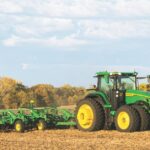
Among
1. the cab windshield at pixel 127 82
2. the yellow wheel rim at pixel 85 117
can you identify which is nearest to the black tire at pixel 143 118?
the cab windshield at pixel 127 82

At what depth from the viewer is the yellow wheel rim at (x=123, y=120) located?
684 inches

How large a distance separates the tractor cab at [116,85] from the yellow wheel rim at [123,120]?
88cm

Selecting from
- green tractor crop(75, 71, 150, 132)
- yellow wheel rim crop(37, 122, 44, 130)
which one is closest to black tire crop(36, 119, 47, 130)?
yellow wheel rim crop(37, 122, 44, 130)

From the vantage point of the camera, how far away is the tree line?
125 ft

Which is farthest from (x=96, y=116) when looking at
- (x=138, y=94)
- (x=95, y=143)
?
(x=95, y=143)

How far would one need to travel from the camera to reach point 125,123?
17453 mm

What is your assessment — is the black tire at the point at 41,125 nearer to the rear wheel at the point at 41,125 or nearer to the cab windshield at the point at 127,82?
the rear wheel at the point at 41,125

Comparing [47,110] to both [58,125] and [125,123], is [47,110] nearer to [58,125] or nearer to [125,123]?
[58,125]

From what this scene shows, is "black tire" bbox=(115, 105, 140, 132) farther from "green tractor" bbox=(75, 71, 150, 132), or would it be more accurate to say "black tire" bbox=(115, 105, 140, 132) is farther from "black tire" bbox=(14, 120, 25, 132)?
"black tire" bbox=(14, 120, 25, 132)

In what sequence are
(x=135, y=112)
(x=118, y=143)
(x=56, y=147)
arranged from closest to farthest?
1. (x=56, y=147)
2. (x=118, y=143)
3. (x=135, y=112)

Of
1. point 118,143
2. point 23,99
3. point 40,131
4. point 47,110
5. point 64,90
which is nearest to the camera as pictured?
point 118,143

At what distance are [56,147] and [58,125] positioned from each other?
7.55 metres

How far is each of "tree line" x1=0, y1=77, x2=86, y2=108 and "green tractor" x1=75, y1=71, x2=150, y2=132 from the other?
16235 millimetres

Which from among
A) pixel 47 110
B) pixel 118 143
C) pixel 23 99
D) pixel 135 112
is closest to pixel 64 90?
pixel 23 99
